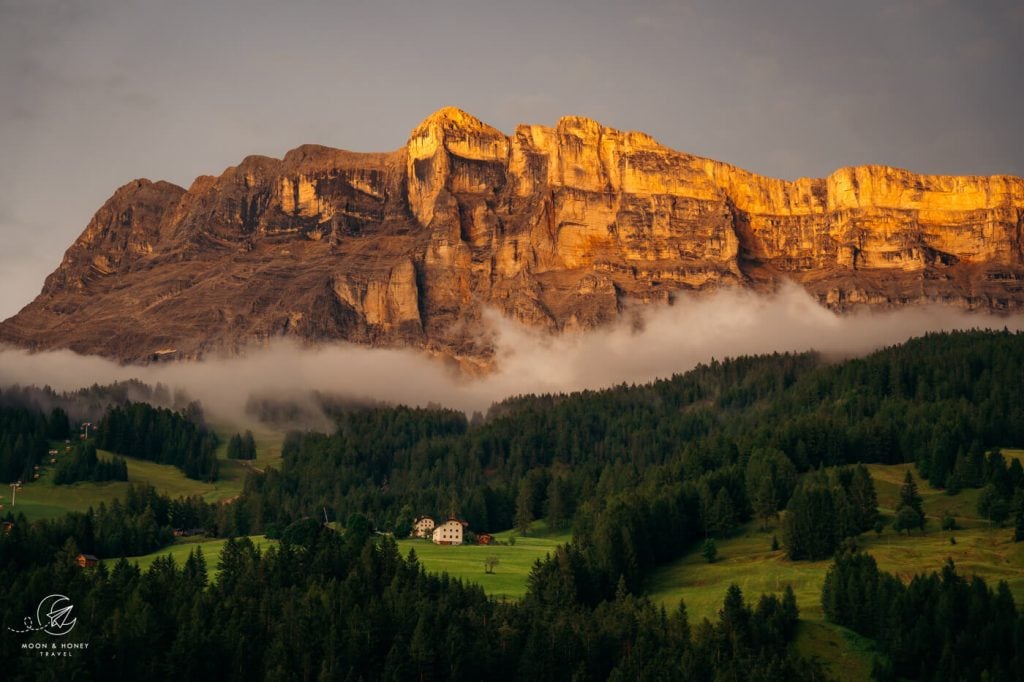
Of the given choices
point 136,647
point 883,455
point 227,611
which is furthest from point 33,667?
point 883,455

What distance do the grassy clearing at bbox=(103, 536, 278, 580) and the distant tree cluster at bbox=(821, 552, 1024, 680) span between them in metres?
64.5

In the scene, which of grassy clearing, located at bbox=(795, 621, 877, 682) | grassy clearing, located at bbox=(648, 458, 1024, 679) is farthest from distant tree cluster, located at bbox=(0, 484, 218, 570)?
grassy clearing, located at bbox=(795, 621, 877, 682)

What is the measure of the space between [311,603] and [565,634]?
2241 cm

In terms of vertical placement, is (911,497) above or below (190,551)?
above

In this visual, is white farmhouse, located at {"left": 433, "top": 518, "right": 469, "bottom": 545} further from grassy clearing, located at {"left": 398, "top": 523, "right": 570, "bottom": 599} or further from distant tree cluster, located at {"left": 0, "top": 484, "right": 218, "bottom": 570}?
distant tree cluster, located at {"left": 0, "top": 484, "right": 218, "bottom": 570}

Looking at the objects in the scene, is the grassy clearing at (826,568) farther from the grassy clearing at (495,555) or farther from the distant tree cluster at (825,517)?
the grassy clearing at (495,555)

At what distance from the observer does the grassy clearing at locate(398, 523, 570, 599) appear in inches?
6004

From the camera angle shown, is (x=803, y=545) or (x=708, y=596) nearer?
(x=708, y=596)

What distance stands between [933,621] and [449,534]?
276ft

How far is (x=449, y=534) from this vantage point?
637ft

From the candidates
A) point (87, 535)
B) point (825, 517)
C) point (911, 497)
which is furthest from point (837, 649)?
point (87, 535)

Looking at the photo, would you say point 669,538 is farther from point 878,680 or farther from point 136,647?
point 136,647

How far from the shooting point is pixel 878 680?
119188 mm

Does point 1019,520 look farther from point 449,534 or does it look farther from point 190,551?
point 190,551
